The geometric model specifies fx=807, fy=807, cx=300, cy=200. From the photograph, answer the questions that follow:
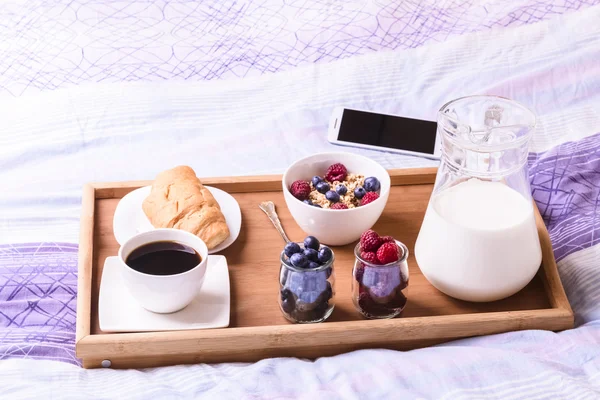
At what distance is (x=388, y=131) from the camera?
147 centimetres

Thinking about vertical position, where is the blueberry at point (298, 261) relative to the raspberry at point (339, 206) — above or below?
above

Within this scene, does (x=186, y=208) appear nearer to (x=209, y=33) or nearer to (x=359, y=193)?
(x=359, y=193)

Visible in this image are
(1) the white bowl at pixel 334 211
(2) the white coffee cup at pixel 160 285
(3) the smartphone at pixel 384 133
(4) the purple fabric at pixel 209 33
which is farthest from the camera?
(4) the purple fabric at pixel 209 33

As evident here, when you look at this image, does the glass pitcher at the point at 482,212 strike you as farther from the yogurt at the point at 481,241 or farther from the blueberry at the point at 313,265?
the blueberry at the point at 313,265

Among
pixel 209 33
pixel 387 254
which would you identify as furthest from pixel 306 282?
pixel 209 33

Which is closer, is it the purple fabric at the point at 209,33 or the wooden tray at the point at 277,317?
the wooden tray at the point at 277,317

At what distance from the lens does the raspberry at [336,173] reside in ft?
3.85

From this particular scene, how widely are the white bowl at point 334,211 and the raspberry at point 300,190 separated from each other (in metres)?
0.01

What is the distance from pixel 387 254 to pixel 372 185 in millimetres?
199

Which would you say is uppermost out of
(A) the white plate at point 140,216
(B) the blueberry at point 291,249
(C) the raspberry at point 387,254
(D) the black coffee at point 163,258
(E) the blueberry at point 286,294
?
(C) the raspberry at point 387,254

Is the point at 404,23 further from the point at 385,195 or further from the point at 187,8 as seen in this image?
the point at 385,195

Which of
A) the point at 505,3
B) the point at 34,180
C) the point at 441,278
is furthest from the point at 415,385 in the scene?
the point at 505,3

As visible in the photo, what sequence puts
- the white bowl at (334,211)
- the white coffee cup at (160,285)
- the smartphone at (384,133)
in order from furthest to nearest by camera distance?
the smartphone at (384,133) < the white bowl at (334,211) < the white coffee cup at (160,285)

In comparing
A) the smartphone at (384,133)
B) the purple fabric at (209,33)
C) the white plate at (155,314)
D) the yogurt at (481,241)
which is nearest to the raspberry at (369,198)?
the yogurt at (481,241)
